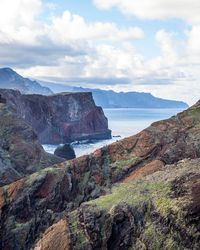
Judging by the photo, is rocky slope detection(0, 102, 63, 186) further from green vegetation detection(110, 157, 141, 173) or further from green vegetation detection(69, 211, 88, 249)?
green vegetation detection(69, 211, 88, 249)

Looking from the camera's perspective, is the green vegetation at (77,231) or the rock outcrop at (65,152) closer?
the green vegetation at (77,231)

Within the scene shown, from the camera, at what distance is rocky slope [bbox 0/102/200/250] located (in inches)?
703

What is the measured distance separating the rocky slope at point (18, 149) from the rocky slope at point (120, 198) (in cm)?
1610

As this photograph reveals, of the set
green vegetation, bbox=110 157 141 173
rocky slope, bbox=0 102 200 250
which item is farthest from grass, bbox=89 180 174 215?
green vegetation, bbox=110 157 141 173

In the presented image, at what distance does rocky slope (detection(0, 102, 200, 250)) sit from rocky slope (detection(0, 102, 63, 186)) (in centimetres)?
1610

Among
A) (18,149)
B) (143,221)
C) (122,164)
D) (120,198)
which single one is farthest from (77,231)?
(18,149)

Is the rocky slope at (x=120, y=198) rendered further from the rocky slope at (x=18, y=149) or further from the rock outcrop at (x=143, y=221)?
the rocky slope at (x=18, y=149)

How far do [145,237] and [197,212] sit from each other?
2221 millimetres

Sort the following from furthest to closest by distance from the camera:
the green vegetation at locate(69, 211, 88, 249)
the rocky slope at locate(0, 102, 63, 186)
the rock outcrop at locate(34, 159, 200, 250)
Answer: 1. the rocky slope at locate(0, 102, 63, 186)
2. the green vegetation at locate(69, 211, 88, 249)
3. the rock outcrop at locate(34, 159, 200, 250)

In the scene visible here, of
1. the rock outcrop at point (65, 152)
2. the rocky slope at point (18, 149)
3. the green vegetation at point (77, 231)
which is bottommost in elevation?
the rock outcrop at point (65, 152)

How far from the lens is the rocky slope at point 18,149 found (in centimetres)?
4751

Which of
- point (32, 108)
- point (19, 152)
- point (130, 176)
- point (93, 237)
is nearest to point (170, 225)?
point (93, 237)

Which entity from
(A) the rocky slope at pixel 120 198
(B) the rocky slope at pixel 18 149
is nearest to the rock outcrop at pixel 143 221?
(A) the rocky slope at pixel 120 198

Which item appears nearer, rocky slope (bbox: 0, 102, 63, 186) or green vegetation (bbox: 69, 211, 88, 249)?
green vegetation (bbox: 69, 211, 88, 249)
